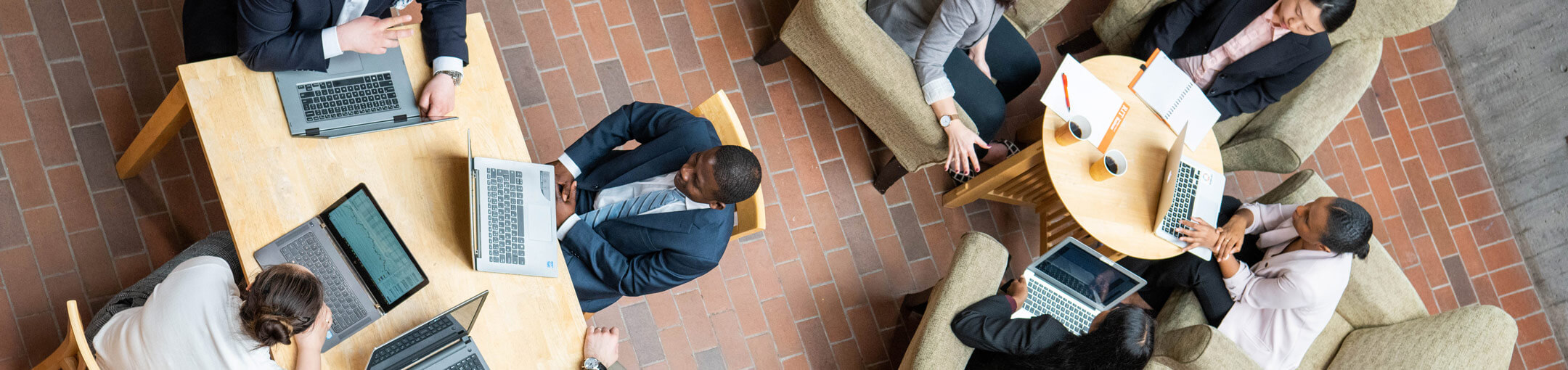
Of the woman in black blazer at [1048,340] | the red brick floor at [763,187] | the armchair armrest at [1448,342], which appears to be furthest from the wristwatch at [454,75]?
the armchair armrest at [1448,342]

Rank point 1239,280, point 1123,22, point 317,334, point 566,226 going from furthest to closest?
1. point 1123,22
2. point 1239,280
3. point 566,226
4. point 317,334

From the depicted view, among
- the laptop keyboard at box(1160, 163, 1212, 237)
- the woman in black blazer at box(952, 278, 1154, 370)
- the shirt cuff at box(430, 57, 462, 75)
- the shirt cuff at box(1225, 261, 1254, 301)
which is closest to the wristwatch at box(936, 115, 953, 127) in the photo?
the woman in black blazer at box(952, 278, 1154, 370)

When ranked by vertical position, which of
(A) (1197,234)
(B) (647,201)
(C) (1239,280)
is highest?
(B) (647,201)

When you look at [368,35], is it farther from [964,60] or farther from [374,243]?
[964,60]

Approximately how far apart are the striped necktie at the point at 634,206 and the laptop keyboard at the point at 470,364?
51 centimetres

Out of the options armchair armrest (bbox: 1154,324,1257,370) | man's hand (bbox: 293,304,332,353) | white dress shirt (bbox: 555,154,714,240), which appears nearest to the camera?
man's hand (bbox: 293,304,332,353)

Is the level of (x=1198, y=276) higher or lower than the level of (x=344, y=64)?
lower

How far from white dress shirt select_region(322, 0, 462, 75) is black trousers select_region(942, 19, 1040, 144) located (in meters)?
1.77

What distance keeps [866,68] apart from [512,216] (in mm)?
1462

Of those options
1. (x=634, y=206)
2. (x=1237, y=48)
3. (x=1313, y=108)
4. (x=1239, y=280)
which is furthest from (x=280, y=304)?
(x=1313, y=108)

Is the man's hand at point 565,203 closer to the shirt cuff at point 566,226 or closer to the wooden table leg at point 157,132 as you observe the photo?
the shirt cuff at point 566,226

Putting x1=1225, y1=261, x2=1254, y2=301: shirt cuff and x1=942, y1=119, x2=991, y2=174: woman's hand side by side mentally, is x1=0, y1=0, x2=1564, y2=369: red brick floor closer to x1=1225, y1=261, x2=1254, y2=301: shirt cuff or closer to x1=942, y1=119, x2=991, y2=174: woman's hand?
x1=942, y1=119, x2=991, y2=174: woman's hand

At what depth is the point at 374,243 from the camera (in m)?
2.11

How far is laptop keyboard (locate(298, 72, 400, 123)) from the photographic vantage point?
2.17m
